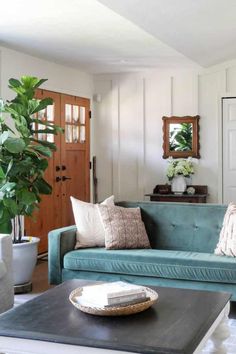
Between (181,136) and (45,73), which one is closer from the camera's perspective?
(45,73)

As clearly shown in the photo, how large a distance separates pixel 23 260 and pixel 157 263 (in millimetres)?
1308

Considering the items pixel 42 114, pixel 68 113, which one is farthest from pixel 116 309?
pixel 68 113

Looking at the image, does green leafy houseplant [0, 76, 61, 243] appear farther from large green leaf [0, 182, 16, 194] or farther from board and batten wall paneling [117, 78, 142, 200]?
board and batten wall paneling [117, 78, 142, 200]

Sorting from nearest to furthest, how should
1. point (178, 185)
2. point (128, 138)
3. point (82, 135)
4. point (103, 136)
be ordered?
point (178, 185) < point (82, 135) < point (128, 138) < point (103, 136)

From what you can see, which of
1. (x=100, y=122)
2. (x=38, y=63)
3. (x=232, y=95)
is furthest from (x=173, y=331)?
(x=100, y=122)

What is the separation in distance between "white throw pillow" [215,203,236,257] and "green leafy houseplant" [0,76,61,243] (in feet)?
5.09

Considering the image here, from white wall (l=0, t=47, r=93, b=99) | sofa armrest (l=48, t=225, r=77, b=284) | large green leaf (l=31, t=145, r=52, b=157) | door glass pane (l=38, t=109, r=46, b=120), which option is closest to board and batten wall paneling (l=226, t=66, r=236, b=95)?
white wall (l=0, t=47, r=93, b=99)

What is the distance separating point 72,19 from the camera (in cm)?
450

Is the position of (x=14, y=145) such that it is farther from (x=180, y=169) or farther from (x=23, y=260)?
(x=180, y=169)

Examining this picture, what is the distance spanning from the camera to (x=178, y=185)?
6910 mm

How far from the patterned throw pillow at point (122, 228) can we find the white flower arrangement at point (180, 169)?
2351 millimetres

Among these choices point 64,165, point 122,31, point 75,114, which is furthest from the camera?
point 75,114

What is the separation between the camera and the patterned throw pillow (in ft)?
14.4

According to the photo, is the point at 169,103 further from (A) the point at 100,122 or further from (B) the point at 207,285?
(B) the point at 207,285
